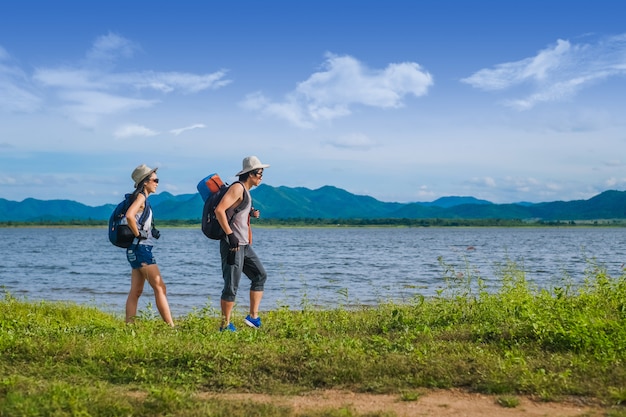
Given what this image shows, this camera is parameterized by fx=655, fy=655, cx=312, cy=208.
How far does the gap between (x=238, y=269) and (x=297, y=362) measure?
285 centimetres

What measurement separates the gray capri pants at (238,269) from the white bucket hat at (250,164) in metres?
1.17

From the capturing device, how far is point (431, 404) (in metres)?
6.58

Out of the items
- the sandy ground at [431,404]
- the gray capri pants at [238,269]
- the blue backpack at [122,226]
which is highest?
the blue backpack at [122,226]

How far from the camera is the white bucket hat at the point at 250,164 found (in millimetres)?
10500

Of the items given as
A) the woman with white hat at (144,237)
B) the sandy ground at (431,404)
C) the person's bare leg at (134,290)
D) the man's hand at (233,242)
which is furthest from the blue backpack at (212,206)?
the sandy ground at (431,404)

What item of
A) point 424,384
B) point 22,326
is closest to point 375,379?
point 424,384

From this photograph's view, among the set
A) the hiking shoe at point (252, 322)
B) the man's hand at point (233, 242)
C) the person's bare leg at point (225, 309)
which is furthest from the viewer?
the hiking shoe at point (252, 322)

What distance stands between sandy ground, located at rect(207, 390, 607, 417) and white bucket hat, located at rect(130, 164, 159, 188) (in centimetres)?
454

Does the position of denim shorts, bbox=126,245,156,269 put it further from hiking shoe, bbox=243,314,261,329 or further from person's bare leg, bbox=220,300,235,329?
hiking shoe, bbox=243,314,261,329

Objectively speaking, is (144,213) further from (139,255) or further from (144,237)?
(139,255)

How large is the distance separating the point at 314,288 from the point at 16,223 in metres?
194

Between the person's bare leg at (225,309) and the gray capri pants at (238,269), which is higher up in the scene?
the gray capri pants at (238,269)

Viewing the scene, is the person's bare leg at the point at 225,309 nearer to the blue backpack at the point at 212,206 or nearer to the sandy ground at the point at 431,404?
the blue backpack at the point at 212,206

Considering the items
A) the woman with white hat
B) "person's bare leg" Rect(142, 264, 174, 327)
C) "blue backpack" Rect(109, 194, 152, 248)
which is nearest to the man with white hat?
"person's bare leg" Rect(142, 264, 174, 327)
